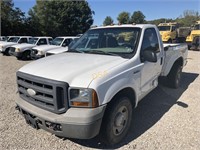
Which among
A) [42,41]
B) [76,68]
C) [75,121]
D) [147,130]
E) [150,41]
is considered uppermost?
[42,41]

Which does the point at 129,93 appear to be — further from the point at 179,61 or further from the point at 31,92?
the point at 179,61

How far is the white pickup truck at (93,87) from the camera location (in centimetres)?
273

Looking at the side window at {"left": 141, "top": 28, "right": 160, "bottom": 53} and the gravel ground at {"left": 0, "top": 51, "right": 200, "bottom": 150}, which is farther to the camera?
the side window at {"left": 141, "top": 28, "right": 160, "bottom": 53}

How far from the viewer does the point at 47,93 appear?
2.83m

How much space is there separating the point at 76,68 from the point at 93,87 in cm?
54

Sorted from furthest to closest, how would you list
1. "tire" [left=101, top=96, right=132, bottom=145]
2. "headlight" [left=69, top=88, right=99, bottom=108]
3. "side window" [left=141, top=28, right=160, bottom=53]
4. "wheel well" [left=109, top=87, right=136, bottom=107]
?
"side window" [left=141, top=28, right=160, bottom=53]
"wheel well" [left=109, top=87, right=136, bottom=107]
"tire" [left=101, top=96, right=132, bottom=145]
"headlight" [left=69, top=88, right=99, bottom=108]

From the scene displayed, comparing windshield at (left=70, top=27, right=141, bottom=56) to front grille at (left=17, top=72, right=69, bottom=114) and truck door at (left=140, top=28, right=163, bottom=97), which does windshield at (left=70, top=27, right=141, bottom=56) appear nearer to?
truck door at (left=140, top=28, right=163, bottom=97)

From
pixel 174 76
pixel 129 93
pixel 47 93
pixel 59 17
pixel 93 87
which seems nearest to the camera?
pixel 93 87

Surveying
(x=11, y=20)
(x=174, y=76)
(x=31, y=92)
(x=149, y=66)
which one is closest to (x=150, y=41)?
(x=149, y=66)

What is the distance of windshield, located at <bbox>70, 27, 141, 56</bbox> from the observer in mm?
3887

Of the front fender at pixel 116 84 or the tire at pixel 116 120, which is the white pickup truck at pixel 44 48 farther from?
the tire at pixel 116 120

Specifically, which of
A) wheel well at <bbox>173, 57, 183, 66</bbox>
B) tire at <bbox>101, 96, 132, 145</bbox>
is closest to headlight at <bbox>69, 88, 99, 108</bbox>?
tire at <bbox>101, 96, 132, 145</bbox>

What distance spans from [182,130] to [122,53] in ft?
6.00

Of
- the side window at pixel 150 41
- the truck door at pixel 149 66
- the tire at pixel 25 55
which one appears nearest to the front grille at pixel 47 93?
the truck door at pixel 149 66
